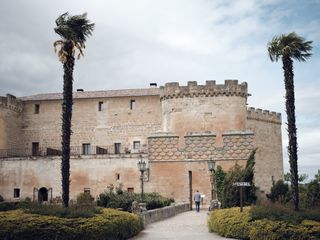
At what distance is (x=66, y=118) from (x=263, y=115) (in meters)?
30.4

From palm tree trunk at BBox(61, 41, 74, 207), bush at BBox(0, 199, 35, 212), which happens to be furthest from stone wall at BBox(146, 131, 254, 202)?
bush at BBox(0, 199, 35, 212)

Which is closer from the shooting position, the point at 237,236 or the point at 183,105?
the point at 237,236

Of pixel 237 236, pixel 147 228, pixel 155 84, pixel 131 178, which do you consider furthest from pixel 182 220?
pixel 155 84

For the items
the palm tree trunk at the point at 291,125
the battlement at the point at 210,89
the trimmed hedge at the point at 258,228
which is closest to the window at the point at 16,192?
the battlement at the point at 210,89

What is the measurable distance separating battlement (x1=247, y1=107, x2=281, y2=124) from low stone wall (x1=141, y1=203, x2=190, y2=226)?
17744mm

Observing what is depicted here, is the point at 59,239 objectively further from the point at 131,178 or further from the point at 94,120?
the point at 94,120

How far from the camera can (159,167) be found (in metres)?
30.7

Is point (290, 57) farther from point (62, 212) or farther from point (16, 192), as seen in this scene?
point (16, 192)

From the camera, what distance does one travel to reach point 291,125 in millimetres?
16141

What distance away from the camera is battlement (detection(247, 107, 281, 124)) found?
139 feet

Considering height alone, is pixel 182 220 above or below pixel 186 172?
below

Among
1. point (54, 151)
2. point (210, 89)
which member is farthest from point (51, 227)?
point (54, 151)

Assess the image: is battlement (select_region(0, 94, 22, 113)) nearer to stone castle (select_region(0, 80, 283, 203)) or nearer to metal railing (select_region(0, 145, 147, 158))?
stone castle (select_region(0, 80, 283, 203))

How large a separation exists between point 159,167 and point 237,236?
1611 centimetres
